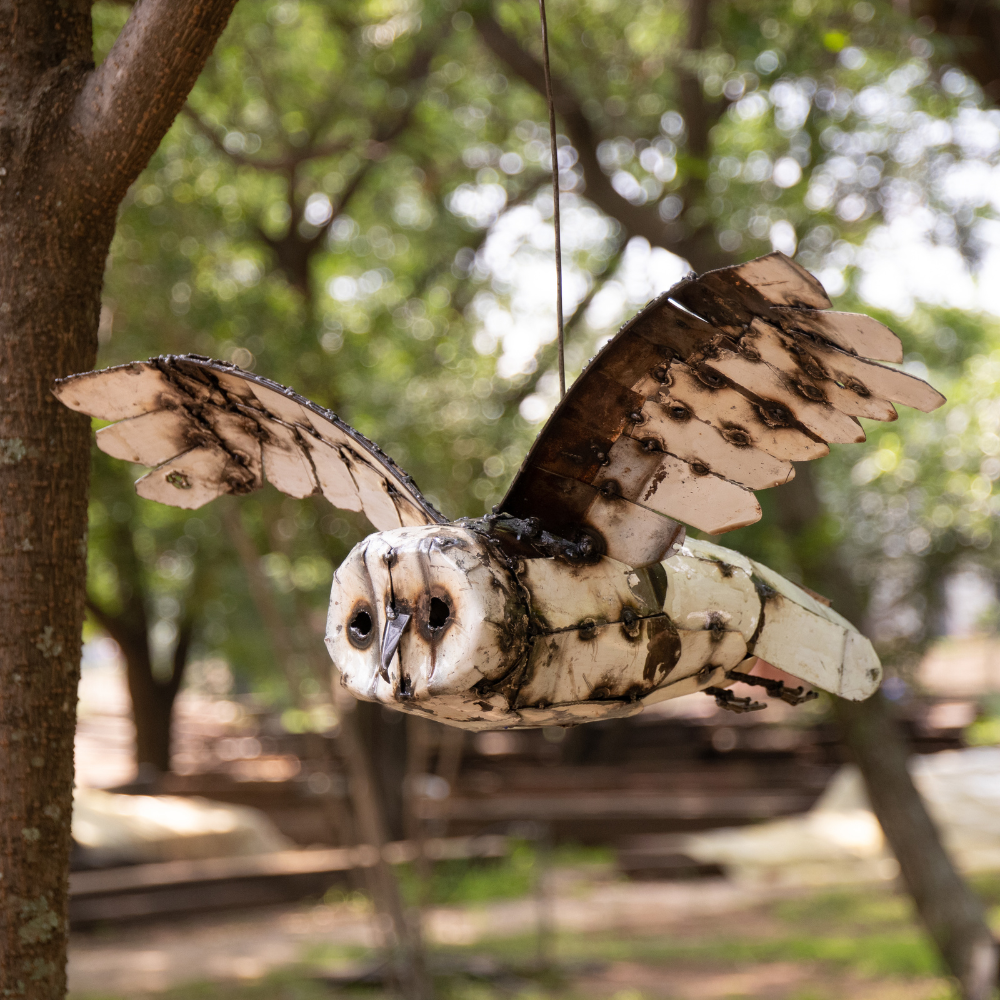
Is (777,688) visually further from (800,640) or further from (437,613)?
(437,613)

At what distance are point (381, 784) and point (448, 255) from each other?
17.2 ft

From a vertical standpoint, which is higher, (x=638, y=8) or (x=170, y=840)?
(x=638, y=8)

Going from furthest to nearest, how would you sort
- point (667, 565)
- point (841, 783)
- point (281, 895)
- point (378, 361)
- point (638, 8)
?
point (841, 783) → point (281, 895) → point (378, 361) → point (638, 8) → point (667, 565)

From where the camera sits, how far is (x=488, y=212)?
959 centimetres

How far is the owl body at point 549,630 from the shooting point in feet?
4.11

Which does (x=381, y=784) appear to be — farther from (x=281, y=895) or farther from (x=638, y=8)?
(x=638, y=8)

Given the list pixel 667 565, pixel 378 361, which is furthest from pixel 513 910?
pixel 667 565

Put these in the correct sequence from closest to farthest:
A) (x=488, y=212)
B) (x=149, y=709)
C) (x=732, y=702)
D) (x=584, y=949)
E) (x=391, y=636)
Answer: (x=391, y=636) < (x=732, y=702) < (x=584, y=949) < (x=488, y=212) < (x=149, y=709)

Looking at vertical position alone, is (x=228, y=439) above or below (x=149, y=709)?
above

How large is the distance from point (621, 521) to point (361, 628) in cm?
36

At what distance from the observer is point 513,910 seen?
361 inches

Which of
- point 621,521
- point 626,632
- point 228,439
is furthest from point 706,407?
point 228,439

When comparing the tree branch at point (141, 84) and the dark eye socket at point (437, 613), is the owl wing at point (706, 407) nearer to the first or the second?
the dark eye socket at point (437, 613)

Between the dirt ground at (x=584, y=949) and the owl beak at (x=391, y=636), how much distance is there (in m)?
6.18
